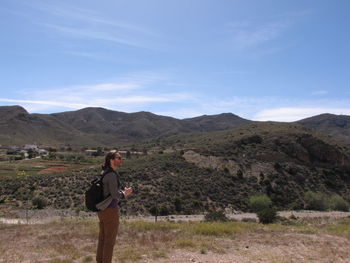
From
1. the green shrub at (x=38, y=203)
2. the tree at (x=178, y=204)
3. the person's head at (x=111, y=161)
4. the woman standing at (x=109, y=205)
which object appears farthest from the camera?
the tree at (x=178, y=204)

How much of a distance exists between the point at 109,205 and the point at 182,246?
3.25 m

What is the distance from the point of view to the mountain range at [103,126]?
115250mm

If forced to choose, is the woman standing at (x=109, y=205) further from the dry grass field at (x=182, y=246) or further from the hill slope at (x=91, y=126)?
the hill slope at (x=91, y=126)

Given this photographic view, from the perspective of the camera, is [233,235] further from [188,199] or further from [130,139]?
[130,139]

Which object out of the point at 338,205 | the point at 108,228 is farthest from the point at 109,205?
the point at 338,205

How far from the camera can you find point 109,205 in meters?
4.58

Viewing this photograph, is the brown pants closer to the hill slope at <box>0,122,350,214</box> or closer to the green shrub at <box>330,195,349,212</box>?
the hill slope at <box>0,122,350,214</box>

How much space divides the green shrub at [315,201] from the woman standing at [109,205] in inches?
1584

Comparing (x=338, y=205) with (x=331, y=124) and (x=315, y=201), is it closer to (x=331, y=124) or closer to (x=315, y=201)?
(x=315, y=201)

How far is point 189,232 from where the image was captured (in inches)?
356

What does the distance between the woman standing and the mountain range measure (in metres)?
104

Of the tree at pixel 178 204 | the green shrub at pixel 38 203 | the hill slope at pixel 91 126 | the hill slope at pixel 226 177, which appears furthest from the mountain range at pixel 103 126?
the tree at pixel 178 204

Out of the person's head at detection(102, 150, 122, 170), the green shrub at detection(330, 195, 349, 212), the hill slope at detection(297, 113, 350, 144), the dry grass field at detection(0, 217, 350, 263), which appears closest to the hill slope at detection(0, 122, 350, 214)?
the green shrub at detection(330, 195, 349, 212)

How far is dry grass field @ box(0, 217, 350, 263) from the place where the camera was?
6.25 m
